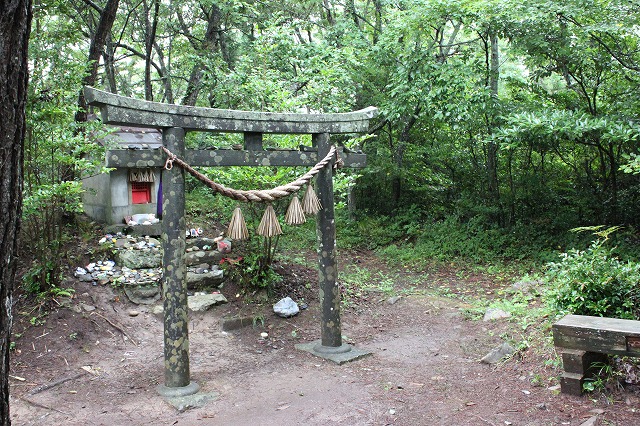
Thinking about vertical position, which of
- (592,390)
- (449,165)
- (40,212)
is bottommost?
(592,390)

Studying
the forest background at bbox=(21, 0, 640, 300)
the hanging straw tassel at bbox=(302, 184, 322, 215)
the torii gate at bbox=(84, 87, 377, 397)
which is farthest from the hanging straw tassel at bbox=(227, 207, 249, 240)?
the forest background at bbox=(21, 0, 640, 300)


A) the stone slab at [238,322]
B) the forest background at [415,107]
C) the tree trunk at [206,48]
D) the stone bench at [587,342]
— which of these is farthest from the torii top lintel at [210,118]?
the tree trunk at [206,48]

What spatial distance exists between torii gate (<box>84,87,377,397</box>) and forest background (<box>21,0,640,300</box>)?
4.78 ft

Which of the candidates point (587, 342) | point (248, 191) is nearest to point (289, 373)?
point (248, 191)

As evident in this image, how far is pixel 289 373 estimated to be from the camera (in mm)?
5398

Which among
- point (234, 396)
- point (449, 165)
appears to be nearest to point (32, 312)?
point (234, 396)

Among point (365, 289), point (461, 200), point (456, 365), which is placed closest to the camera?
point (456, 365)

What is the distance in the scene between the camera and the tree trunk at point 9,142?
1812 millimetres

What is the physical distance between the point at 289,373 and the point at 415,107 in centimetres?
686

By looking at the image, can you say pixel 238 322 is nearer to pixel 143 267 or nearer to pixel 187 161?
pixel 143 267

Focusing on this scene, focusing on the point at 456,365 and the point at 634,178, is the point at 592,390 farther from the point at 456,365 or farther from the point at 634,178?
the point at 634,178

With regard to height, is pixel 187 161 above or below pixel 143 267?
above

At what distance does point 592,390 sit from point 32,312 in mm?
6210

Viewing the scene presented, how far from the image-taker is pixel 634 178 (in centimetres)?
940
